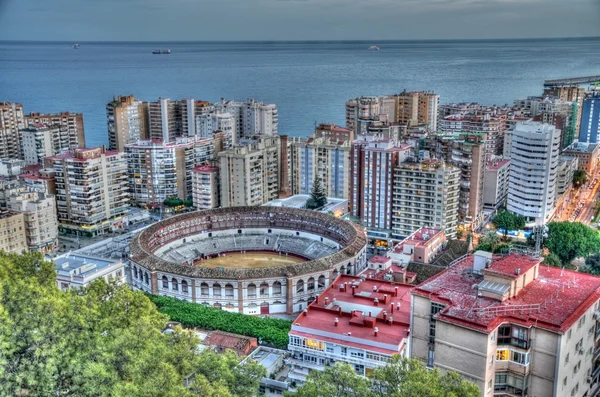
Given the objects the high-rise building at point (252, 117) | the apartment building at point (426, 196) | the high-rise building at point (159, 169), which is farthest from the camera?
the high-rise building at point (252, 117)

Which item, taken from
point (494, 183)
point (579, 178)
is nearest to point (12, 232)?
point (494, 183)

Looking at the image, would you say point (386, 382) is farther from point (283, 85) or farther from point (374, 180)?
point (283, 85)

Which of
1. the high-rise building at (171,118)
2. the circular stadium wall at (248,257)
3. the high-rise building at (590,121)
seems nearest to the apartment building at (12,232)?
the circular stadium wall at (248,257)

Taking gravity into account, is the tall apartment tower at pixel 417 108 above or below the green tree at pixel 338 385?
above

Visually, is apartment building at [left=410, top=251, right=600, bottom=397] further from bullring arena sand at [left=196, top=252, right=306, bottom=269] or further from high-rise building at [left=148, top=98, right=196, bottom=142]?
high-rise building at [left=148, top=98, right=196, bottom=142]

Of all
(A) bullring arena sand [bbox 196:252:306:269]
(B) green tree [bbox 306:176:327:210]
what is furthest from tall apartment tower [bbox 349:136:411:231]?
(A) bullring arena sand [bbox 196:252:306:269]

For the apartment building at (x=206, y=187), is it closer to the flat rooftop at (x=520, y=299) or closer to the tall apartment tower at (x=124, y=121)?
the tall apartment tower at (x=124, y=121)

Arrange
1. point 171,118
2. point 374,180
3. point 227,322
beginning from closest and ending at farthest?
point 227,322
point 374,180
point 171,118

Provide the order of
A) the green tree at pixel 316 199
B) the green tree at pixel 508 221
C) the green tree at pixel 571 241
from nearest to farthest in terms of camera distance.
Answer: the green tree at pixel 571 241 → the green tree at pixel 508 221 → the green tree at pixel 316 199
